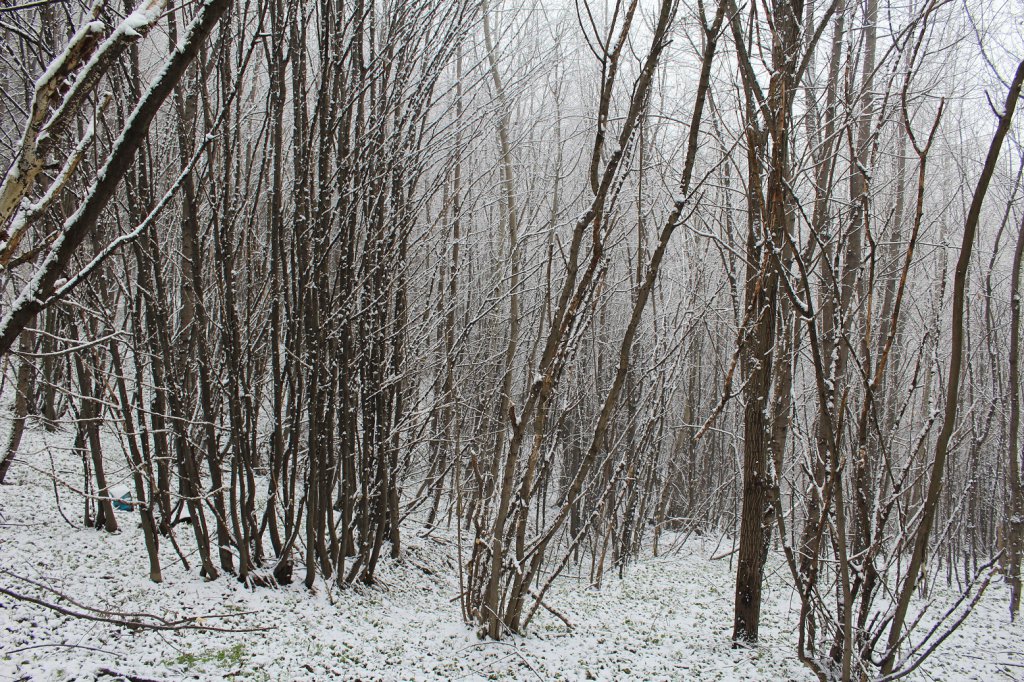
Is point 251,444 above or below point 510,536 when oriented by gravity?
above

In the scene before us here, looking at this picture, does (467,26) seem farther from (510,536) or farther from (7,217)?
(7,217)

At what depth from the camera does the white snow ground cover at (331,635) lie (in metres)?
2.78

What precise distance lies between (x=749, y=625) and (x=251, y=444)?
341cm

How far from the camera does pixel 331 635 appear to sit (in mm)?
3387

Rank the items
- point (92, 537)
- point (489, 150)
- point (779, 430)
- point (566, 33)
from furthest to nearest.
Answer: point (489, 150)
point (566, 33)
point (92, 537)
point (779, 430)

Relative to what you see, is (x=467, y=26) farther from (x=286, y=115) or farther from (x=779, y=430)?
(x=286, y=115)

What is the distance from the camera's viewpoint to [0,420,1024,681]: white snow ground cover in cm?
278

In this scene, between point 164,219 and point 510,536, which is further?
point 164,219

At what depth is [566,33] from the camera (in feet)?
21.0

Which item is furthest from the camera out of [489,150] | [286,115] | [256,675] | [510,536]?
[286,115]

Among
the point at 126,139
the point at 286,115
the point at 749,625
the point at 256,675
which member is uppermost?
the point at 286,115

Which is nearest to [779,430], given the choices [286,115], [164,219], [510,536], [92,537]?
[510,536]

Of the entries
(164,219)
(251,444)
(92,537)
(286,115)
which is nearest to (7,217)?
(251,444)

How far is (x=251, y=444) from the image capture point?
4.08 metres
